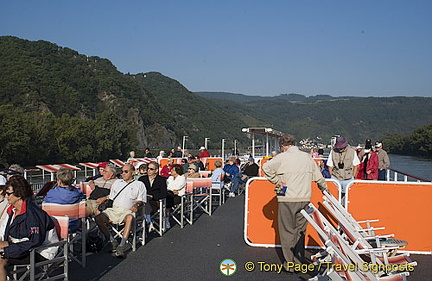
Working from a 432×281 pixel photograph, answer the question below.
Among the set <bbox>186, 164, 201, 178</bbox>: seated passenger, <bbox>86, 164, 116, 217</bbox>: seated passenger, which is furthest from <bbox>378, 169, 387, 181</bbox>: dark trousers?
<bbox>86, 164, 116, 217</bbox>: seated passenger

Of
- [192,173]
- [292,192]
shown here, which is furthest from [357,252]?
[192,173]

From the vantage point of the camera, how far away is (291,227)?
6.34m

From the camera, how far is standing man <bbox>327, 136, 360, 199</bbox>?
8.97 metres

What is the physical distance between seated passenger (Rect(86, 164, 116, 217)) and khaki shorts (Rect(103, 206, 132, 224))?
0.21m

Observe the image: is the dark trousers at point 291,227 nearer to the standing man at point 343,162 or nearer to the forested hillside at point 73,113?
the standing man at point 343,162

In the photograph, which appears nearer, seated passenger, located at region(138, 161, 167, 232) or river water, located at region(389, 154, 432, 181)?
seated passenger, located at region(138, 161, 167, 232)

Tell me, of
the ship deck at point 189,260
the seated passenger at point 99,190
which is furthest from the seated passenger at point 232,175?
the seated passenger at point 99,190

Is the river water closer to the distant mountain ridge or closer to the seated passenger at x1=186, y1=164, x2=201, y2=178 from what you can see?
the seated passenger at x1=186, y1=164, x2=201, y2=178

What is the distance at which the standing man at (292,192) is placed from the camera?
625 cm

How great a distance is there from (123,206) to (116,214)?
6.6 inches

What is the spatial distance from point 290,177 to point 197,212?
5.83 meters

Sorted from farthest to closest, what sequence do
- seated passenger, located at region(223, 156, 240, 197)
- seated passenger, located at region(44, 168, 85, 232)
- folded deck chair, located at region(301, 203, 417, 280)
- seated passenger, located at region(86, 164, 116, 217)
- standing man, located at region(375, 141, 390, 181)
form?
seated passenger, located at region(223, 156, 240, 197) → standing man, located at region(375, 141, 390, 181) → seated passenger, located at region(86, 164, 116, 217) → seated passenger, located at region(44, 168, 85, 232) → folded deck chair, located at region(301, 203, 417, 280)

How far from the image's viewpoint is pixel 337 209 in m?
6.84

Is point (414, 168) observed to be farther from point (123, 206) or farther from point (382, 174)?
point (123, 206)
